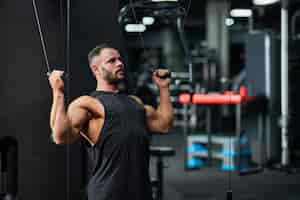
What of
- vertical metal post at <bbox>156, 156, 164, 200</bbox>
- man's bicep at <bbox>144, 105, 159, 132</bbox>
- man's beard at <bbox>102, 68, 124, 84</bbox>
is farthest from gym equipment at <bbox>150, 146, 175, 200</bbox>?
man's beard at <bbox>102, 68, 124, 84</bbox>

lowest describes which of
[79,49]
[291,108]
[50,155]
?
[50,155]

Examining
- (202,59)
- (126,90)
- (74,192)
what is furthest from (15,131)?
(202,59)

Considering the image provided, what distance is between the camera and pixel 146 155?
5.58ft

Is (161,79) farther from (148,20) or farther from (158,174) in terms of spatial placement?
(158,174)

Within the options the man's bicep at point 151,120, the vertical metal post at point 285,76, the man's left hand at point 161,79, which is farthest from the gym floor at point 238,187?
the man's left hand at point 161,79

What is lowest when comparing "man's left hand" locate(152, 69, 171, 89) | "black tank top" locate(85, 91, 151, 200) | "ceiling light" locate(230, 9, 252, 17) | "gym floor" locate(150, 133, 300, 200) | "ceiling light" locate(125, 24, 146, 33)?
"gym floor" locate(150, 133, 300, 200)

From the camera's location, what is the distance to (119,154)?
163cm

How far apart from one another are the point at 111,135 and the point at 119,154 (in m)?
0.08

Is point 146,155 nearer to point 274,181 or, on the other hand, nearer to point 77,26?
point 77,26

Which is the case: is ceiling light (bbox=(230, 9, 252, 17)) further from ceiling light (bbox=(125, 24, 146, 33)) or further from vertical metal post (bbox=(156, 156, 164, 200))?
vertical metal post (bbox=(156, 156, 164, 200))

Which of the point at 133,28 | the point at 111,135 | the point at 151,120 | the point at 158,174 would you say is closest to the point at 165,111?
the point at 151,120

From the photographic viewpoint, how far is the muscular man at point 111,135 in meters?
1.63

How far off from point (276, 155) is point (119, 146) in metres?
3.30

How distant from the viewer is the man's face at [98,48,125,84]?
65.6 inches
